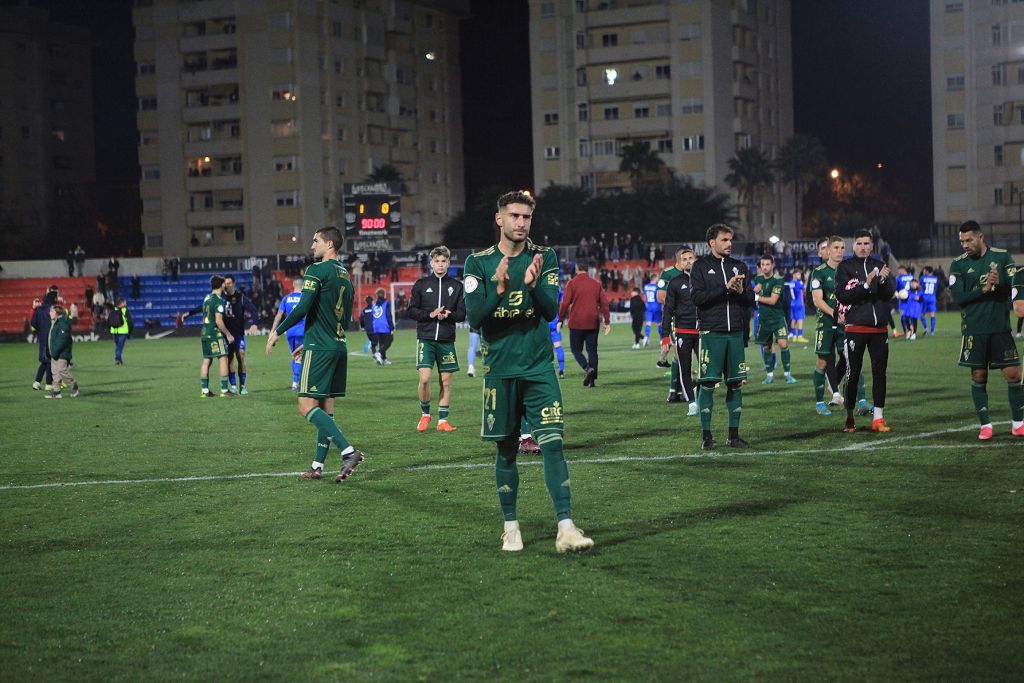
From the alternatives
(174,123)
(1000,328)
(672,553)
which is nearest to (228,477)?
(672,553)

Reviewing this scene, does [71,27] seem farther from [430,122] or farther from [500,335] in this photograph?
[500,335]

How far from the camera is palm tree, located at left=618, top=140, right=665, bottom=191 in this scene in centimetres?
9625

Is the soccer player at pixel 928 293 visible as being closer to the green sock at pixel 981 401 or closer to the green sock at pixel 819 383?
the green sock at pixel 819 383

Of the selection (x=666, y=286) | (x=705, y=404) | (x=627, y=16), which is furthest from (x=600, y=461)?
(x=627, y=16)

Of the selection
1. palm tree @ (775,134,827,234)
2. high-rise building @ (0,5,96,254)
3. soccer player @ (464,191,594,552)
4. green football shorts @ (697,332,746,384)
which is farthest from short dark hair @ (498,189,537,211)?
high-rise building @ (0,5,96,254)

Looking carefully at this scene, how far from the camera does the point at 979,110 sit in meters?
88.3

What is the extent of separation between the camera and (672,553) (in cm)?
727

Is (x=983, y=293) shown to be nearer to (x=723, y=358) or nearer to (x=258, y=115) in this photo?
(x=723, y=358)

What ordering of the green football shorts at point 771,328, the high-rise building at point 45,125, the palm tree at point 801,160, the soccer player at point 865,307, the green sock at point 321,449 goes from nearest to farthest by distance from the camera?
the green sock at point 321,449 → the soccer player at point 865,307 → the green football shorts at point 771,328 → the palm tree at point 801,160 → the high-rise building at point 45,125

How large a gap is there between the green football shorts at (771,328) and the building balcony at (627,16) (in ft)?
272

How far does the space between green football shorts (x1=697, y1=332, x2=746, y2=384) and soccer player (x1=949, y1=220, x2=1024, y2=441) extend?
2.21 meters

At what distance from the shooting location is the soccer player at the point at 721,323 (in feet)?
38.6

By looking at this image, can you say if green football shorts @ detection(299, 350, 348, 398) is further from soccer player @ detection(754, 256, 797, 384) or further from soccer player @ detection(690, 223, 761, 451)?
soccer player @ detection(754, 256, 797, 384)

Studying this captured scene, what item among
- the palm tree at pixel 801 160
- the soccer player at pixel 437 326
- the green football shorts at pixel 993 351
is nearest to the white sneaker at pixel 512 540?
the green football shorts at pixel 993 351
